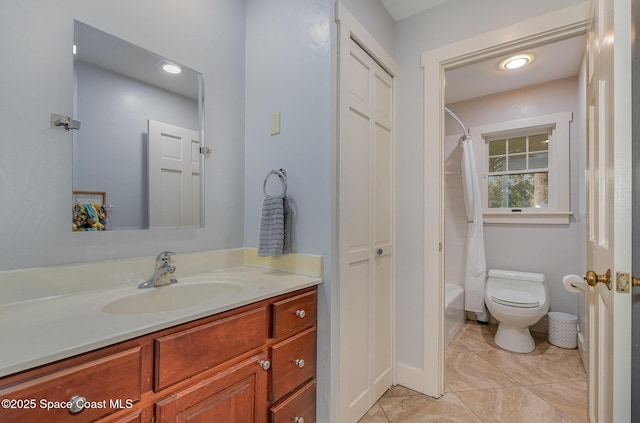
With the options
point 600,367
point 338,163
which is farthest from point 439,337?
point 338,163

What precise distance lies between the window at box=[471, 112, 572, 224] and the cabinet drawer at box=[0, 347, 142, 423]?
10.9ft

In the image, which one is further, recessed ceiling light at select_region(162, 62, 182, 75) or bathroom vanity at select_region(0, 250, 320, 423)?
recessed ceiling light at select_region(162, 62, 182, 75)

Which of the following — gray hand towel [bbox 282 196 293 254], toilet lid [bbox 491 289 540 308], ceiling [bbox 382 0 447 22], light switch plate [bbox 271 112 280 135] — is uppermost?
ceiling [bbox 382 0 447 22]

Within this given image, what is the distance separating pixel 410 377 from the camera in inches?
74.6

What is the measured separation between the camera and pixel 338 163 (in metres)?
1.39

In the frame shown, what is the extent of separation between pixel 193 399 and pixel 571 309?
3.29m

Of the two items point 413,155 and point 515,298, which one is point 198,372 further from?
point 515,298

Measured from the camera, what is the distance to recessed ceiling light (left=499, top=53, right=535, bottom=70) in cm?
235

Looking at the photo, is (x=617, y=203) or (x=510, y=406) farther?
(x=510, y=406)

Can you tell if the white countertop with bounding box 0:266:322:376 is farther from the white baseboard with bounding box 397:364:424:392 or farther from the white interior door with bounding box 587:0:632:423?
the white baseboard with bounding box 397:364:424:392

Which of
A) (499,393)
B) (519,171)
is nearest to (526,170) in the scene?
(519,171)

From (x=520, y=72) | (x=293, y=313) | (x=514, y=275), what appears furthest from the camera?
(x=514, y=275)

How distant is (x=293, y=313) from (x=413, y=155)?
1288mm

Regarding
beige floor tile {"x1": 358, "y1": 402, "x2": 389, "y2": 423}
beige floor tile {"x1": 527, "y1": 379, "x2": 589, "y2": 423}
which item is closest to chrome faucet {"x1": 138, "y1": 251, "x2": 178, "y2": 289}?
beige floor tile {"x1": 358, "y1": 402, "x2": 389, "y2": 423}
